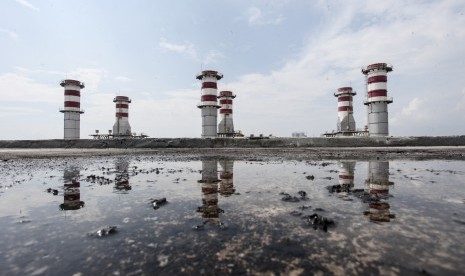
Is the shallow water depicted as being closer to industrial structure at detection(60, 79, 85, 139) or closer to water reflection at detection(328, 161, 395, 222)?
water reflection at detection(328, 161, 395, 222)

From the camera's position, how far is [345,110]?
58406 millimetres

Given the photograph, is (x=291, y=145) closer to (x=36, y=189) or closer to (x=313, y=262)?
(x=36, y=189)

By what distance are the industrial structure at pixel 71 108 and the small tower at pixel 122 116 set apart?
1296 centimetres

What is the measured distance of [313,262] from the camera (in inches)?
81.6

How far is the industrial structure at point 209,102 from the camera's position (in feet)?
153

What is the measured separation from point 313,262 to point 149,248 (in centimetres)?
140

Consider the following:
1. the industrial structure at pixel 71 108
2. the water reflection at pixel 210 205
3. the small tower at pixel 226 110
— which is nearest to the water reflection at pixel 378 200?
the water reflection at pixel 210 205

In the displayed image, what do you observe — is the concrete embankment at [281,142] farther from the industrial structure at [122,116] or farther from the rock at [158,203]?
the industrial structure at [122,116]

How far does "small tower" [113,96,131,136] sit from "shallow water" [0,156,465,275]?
2520 inches

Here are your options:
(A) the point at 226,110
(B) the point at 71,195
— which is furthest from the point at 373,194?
(A) the point at 226,110

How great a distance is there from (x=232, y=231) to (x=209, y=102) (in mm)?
44391

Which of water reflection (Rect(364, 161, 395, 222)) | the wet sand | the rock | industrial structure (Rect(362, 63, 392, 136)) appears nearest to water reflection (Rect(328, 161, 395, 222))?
water reflection (Rect(364, 161, 395, 222))

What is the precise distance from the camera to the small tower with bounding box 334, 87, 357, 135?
57438 millimetres

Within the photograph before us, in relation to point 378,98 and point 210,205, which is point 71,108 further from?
point 210,205
